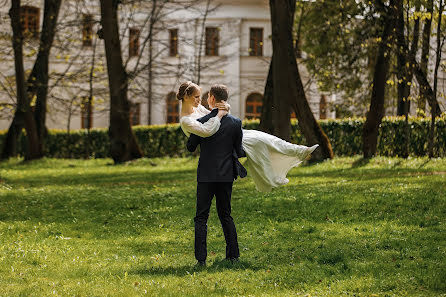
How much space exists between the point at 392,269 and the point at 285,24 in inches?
579

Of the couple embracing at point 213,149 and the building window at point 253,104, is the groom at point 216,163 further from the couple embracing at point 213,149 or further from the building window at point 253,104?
the building window at point 253,104

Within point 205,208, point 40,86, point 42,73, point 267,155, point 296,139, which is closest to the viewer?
point 205,208

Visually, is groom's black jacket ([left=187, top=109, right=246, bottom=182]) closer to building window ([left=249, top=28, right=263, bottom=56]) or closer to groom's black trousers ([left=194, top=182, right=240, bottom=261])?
groom's black trousers ([left=194, top=182, right=240, bottom=261])

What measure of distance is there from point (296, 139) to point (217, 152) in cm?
2168

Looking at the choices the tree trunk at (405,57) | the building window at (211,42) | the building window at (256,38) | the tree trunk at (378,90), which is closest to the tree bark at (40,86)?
the tree trunk at (378,90)

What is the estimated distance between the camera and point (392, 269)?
23.8 feet

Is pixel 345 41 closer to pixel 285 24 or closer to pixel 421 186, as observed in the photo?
pixel 285 24

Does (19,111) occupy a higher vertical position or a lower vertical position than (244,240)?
higher

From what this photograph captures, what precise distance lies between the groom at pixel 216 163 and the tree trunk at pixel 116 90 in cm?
1907

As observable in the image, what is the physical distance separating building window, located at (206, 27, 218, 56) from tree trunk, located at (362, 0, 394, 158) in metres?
→ 23.7

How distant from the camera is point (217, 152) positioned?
7.39 meters

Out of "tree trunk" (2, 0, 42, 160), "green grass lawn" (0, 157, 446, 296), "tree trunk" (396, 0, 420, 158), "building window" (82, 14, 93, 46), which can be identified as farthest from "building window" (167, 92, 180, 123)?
"green grass lawn" (0, 157, 446, 296)

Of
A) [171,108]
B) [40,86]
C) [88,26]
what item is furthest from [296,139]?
[171,108]

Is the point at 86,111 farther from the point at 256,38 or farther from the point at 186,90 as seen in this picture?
the point at 186,90
